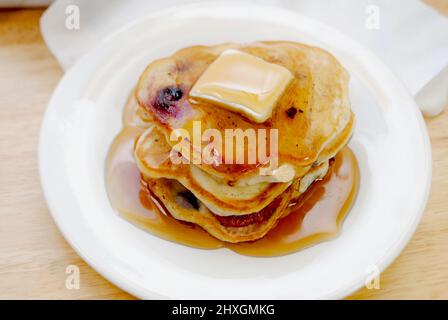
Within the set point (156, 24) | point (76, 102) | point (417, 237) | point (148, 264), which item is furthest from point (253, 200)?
point (156, 24)

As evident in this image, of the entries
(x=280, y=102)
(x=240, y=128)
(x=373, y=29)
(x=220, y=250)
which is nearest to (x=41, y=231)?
(x=220, y=250)

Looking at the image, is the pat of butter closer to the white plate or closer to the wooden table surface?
the white plate

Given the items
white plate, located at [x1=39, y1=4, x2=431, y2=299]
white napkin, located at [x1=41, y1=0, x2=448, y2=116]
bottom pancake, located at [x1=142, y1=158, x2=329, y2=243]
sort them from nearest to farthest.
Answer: white plate, located at [x1=39, y1=4, x2=431, y2=299] < bottom pancake, located at [x1=142, y1=158, x2=329, y2=243] < white napkin, located at [x1=41, y1=0, x2=448, y2=116]

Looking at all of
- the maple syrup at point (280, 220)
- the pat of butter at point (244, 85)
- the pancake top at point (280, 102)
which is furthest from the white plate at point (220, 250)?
the pat of butter at point (244, 85)

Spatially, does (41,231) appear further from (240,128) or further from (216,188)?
(240,128)

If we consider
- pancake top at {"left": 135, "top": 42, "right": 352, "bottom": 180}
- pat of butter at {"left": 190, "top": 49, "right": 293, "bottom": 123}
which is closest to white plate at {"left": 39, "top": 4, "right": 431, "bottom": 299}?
pancake top at {"left": 135, "top": 42, "right": 352, "bottom": 180}

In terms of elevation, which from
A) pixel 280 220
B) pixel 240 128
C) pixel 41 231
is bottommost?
pixel 41 231
